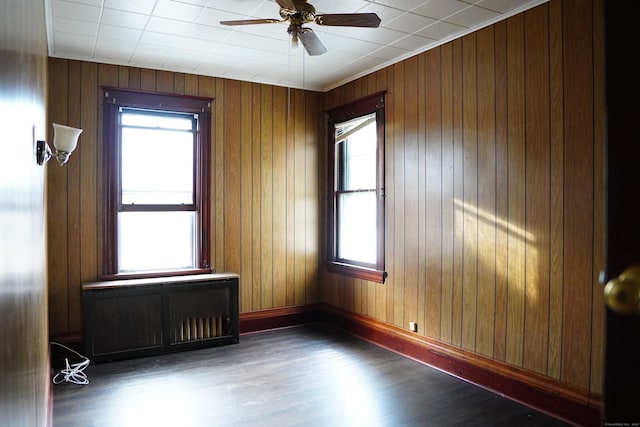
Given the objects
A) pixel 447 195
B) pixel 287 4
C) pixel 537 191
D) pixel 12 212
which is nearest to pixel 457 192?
pixel 447 195

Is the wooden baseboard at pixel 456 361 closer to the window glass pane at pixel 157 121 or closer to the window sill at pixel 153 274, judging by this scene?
the window sill at pixel 153 274

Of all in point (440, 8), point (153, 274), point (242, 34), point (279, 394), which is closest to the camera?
point (440, 8)

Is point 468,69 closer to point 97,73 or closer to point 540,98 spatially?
point 540,98

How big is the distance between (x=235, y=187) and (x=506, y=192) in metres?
2.81

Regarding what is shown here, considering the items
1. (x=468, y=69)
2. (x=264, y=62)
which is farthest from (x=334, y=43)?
(x=468, y=69)

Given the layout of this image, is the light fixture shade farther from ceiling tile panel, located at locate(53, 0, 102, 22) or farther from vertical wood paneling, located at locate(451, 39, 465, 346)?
vertical wood paneling, located at locate(451, 39, 465, 346)

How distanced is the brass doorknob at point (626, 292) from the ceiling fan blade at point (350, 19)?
94.9 inches

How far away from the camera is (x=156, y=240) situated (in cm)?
449

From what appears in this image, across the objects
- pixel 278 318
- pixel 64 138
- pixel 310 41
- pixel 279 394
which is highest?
pixel 310 41

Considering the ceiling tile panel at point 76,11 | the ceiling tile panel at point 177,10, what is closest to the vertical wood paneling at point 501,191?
the ceiling tile panel at point 177,10

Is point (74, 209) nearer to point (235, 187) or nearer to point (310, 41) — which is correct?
point (235, 187)

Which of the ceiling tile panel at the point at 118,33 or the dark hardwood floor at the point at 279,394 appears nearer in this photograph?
the dark hardwood floor at the point at 279,394

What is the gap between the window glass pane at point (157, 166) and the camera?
14.3 feet

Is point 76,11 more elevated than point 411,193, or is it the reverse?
point 76,11
